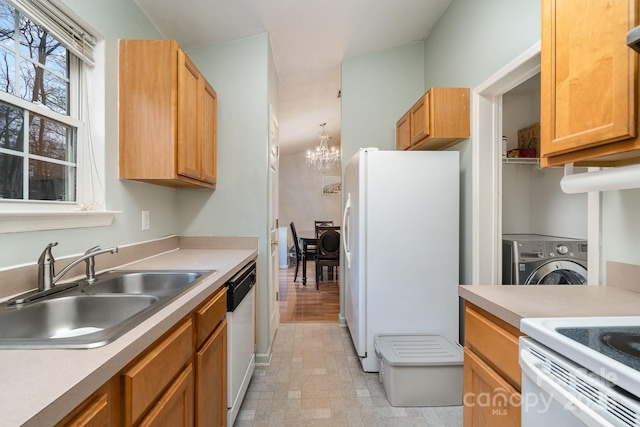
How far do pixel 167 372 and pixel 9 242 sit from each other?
76cm

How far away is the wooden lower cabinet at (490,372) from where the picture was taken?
971 millimetres

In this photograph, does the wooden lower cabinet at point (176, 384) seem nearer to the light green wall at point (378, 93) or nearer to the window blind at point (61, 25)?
the window blind at point (61, 25)

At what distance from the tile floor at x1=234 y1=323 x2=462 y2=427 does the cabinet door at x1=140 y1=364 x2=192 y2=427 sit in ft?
2.70

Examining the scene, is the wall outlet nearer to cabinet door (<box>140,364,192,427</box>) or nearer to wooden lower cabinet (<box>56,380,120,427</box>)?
cabinet door (<box>140,364,192,427</box>)

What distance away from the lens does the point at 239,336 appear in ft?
5.57

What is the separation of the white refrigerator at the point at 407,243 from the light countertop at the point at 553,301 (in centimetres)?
89

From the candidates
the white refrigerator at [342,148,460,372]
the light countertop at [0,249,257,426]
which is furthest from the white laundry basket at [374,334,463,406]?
the light countertop at [0,249,257,426]

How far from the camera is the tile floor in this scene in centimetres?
172

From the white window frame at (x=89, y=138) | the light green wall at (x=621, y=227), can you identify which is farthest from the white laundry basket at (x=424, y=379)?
the white window frame at (x=89, y=138)

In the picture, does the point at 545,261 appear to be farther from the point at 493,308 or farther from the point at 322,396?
the point at 322,396

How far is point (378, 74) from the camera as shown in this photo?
307cm

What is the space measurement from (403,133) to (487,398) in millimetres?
2153

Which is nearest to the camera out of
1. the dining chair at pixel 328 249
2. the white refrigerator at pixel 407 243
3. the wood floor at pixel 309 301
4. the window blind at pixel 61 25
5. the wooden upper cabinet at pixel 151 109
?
the window blind at pixel 61 25

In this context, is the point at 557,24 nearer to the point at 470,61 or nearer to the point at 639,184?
the point at 639,184
